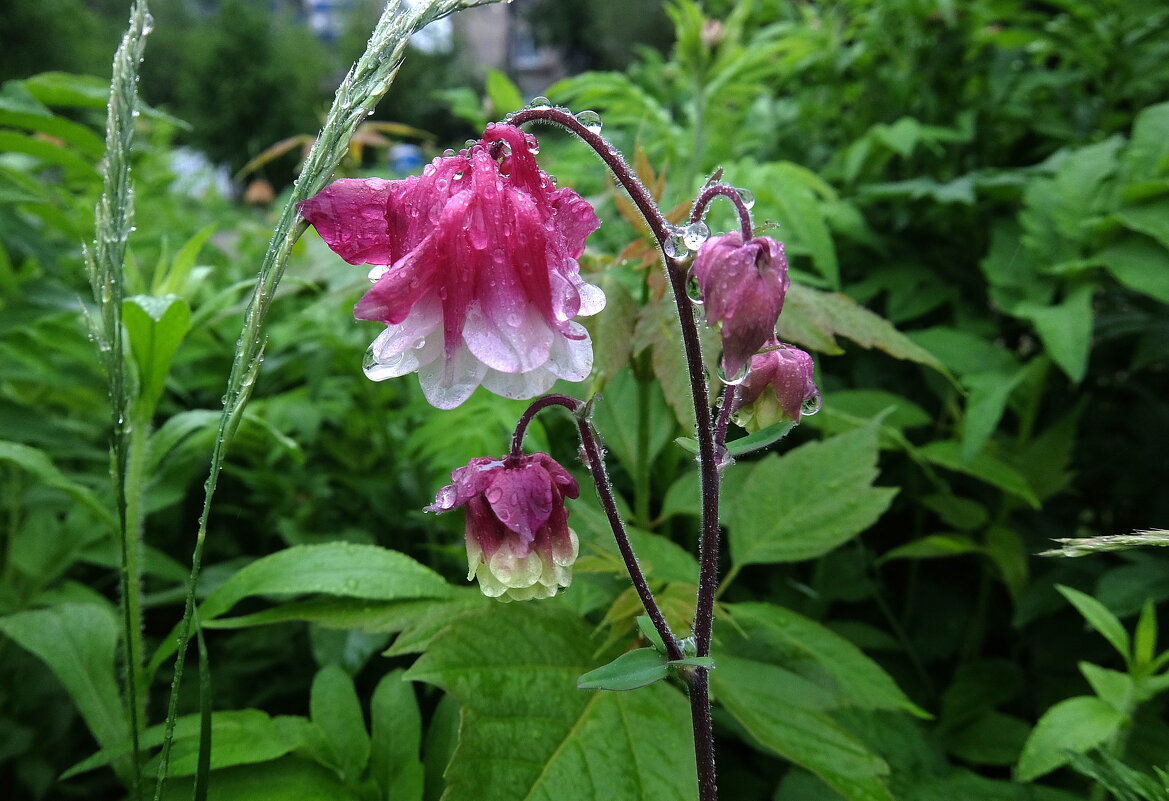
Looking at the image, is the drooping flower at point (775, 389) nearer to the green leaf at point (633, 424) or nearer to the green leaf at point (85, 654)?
the green leaf at point (633, 424)

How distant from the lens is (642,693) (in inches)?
43.8

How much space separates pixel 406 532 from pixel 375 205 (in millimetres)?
1418

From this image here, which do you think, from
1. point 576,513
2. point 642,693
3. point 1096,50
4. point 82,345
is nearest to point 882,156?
point 1096,50

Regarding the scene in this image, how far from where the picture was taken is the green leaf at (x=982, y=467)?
1.57 meters

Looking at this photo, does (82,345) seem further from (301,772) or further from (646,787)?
(646,787)

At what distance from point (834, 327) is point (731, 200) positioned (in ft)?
1.87

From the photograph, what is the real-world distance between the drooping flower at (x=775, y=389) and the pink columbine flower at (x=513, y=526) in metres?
0.23

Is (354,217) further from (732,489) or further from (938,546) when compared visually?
(938,546)

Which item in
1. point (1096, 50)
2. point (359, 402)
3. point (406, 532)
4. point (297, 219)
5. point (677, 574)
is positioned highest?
point (297, 219)

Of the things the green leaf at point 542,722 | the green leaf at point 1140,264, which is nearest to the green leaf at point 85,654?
the green leaf at point 542,722

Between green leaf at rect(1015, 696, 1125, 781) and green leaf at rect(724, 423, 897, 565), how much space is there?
39 cm

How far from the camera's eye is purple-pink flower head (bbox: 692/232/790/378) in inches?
27.5

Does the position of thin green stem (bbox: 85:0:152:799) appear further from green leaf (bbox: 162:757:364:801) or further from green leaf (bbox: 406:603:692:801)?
green leaf (bbox: 406:603:692:801)

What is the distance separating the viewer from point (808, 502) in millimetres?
1348
